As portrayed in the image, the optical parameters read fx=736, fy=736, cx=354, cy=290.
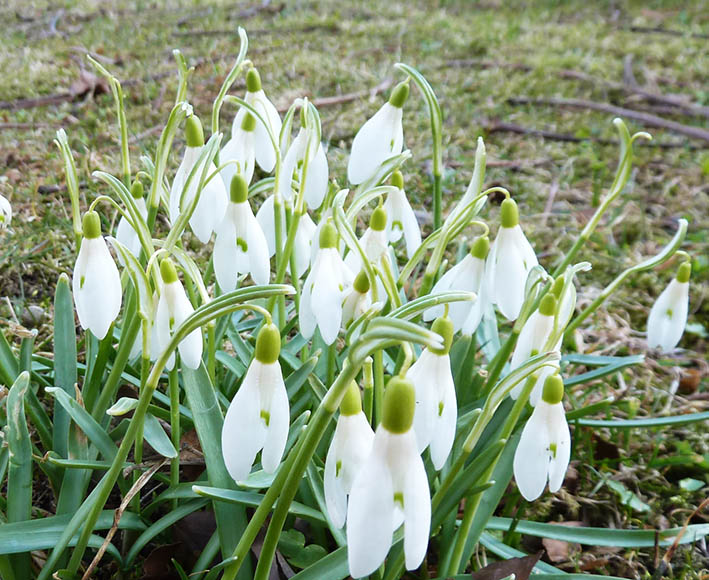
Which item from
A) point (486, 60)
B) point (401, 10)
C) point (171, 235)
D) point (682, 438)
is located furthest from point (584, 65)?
point (171, 235)

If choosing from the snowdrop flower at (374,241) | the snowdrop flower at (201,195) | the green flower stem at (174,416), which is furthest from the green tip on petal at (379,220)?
the green flower stem at (174,416)

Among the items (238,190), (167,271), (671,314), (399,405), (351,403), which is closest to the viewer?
(399,405)

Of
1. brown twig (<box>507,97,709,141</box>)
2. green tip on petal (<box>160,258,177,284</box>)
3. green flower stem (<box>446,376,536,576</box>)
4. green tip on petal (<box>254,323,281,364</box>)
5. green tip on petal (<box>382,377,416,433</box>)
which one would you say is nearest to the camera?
green tip on petal (<box>382,377,416,433</box>)

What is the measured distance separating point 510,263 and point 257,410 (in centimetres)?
46

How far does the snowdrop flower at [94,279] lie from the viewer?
2.98ft

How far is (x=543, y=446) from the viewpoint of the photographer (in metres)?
0.84

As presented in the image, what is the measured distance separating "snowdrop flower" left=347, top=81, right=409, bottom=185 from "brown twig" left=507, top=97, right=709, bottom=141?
2353 mm

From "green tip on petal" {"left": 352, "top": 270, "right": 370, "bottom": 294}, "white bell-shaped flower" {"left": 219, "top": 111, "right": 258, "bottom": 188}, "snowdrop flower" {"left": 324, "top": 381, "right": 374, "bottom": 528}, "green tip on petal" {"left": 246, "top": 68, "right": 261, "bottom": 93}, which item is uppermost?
"green tip on petal" {"left": 246, "top": 68, "right": 261, "bottom": 93}

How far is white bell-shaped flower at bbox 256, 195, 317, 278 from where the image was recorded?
1.18 metres

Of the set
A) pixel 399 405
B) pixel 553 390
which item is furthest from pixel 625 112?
pixel 399 405

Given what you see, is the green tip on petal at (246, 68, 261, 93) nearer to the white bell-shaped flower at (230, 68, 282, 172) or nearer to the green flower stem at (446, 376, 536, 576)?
the white bell-shaped flower at (230, 68, 282, 172)

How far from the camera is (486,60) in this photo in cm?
394

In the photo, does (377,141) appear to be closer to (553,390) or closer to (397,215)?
(397,215)

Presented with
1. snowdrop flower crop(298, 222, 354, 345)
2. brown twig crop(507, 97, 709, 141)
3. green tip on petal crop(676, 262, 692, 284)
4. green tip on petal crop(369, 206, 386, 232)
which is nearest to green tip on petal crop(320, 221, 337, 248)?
snowdrop flower crop(298, 222, 354, 345)
